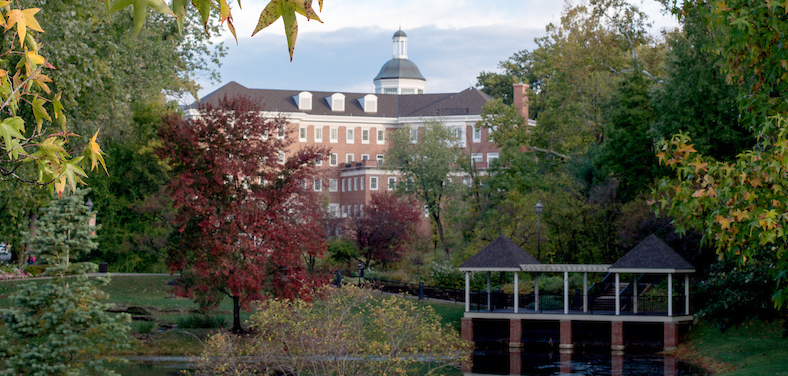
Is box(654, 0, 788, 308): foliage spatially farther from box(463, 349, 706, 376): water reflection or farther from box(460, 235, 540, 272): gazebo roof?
box(460, 235, 540, 272): gazebo roof

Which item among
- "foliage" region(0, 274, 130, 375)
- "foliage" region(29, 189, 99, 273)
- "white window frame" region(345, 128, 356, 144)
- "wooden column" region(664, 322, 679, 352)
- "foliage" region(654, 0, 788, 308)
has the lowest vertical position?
"wooden column" region(664, 322, 679, 352)

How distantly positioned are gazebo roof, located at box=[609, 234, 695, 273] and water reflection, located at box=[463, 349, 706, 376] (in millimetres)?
3011

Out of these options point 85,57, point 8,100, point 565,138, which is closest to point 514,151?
point 565,138

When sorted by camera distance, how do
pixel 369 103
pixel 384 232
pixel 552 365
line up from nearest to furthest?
1. pixel 552 365
2. pixel 384 232
3. pixel 369 103

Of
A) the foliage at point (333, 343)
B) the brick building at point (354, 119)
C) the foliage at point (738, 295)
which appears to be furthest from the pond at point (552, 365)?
the brick building at point (354, 119)

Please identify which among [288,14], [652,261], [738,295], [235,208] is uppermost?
[288,14]

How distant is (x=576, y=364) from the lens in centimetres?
2609

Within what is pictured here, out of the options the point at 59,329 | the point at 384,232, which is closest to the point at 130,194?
the point at 384,232

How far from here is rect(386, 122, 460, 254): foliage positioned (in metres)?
49.7

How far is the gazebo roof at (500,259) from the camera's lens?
31.3 m

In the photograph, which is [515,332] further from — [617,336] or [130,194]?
[130,194]

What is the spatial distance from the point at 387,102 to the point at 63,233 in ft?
235

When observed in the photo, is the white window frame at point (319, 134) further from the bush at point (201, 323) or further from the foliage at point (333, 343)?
the foliage at point (333, 343)

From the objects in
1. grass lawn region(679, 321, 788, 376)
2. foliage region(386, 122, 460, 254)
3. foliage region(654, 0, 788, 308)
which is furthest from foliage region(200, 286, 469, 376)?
foliage region(386, 122, 460, 254)
